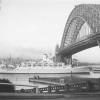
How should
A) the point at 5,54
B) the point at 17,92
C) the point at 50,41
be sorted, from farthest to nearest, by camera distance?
the point at 50,41 < the point at 5,54 < the point at 17,92

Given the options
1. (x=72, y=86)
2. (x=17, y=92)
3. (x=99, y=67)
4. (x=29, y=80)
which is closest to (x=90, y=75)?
(x=99, y=67)

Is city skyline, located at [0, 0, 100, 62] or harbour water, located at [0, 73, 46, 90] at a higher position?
city skyline, located at [0, 0, 100, 62]

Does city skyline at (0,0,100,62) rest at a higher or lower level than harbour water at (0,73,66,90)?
higher

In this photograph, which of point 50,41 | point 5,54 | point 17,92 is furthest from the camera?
point 50,41

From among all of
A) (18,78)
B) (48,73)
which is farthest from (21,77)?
(48,73)

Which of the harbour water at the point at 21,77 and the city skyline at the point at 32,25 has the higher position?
the city skyline at the point at 32,25

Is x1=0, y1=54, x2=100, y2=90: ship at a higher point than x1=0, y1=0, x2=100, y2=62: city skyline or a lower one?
lower

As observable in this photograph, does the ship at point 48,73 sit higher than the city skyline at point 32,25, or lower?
lower

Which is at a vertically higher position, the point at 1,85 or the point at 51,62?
the point at 51,62

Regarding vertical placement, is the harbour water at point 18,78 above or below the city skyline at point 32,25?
below

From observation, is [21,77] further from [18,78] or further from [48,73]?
[48,73]

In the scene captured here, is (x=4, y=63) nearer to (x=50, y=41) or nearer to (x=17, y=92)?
(x=17, y=92)
